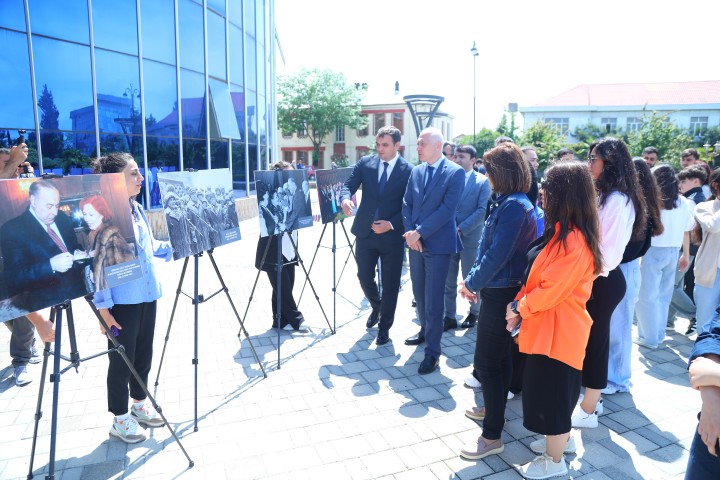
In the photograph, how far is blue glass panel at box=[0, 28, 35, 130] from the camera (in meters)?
10.0

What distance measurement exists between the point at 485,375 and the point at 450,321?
8.63 ft

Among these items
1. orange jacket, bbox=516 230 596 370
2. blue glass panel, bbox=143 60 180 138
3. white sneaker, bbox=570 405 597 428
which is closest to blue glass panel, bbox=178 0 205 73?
blue glass panel, bbox=143 60 180 138

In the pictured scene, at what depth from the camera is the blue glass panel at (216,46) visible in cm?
1491

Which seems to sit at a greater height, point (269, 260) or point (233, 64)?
point (233, 64)

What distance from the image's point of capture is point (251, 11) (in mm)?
17109

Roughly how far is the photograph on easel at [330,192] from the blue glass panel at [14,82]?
8.72m

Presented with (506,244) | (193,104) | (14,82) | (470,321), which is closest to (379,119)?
(193,104)

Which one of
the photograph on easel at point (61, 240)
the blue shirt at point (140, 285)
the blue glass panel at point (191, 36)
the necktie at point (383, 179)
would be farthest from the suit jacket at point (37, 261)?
the blue glass panel at point (191, 36)

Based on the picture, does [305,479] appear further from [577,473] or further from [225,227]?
[225,227]

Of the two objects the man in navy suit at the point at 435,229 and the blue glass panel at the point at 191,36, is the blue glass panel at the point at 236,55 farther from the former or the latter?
the man in navy suit at the point at 435,229

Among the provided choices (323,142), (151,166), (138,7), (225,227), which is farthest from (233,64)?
(323,142)

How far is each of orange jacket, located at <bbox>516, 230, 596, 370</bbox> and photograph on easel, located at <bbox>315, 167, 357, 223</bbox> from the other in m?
3.16

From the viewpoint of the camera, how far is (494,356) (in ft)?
10.2

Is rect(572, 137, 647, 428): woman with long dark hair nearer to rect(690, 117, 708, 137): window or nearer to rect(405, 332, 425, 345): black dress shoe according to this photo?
rect(405, 332, 425, 345): black dress shoe
